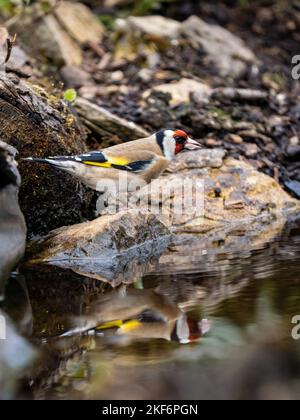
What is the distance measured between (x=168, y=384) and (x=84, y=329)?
0.95m

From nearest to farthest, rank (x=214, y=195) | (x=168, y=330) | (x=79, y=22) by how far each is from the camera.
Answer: (x=168, y=330) → (x=214, y=195) → (x=79, y=22)

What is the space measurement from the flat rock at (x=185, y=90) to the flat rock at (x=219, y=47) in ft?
3.49

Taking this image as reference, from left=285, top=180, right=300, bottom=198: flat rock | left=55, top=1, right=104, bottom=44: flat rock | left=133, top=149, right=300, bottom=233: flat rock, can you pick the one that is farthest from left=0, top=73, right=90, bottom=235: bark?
left=55, top=1, right=104, bottom=44: flat rock

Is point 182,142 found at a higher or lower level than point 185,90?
higher

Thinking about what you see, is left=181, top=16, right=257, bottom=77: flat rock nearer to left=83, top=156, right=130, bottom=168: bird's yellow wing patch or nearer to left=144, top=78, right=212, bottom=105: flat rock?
left=144, top=78, right=212, bottom=105: flat rock

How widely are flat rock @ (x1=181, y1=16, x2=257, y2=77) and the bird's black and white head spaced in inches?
160

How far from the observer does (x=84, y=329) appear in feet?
14.4

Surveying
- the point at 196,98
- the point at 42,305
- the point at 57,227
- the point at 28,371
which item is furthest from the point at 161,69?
the point at 28,371

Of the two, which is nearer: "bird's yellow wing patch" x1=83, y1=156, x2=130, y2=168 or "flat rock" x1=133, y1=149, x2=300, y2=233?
"bird's yellow wing patch" x1=83, y1=156, x2=130, y2=168

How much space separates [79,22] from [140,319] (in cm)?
776

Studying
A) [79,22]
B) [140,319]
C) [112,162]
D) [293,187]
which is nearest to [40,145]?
[112,162]

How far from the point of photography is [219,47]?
37.1ft

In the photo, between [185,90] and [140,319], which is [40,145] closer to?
[140,319]

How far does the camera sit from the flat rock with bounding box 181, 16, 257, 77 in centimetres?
1099
